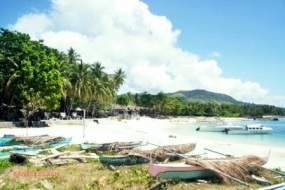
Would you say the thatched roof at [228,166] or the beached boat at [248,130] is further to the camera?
the beached boat at [248,130]

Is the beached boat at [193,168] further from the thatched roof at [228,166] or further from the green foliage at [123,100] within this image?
the green foliage at [123,100]

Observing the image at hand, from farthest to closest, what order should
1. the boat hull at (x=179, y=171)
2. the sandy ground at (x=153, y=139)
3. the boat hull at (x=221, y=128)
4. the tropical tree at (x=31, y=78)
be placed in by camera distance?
the boat hull at (x=221, y=128), the tropical tree at (x=31, y=78), the sandy ground at (x=153, y=139), the boat hull at (x=179, y=171)

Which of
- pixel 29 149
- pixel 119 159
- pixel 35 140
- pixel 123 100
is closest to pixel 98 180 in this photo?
pixel 119 159

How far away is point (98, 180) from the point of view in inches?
404

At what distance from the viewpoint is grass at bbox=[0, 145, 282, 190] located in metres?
9.55

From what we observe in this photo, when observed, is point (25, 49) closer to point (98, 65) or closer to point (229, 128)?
point (98, 65)

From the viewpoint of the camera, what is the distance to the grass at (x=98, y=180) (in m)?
9.55

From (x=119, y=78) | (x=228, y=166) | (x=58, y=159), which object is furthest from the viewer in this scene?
(x=119, y=78)

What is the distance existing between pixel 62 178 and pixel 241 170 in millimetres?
7031

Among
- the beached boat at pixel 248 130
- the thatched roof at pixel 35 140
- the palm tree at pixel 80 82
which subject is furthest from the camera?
the beached boat at pixel 248 130

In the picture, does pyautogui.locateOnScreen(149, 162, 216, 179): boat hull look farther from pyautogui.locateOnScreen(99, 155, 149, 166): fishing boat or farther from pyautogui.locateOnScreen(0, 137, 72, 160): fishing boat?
pyautogui.locateOnScreen(0, 137, 72, 160): fishing boat

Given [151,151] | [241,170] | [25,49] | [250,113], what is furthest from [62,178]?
[250,113]

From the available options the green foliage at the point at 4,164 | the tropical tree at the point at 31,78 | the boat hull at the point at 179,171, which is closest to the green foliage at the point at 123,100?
the tropical tree at the point at 31,78

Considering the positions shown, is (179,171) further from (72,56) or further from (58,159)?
(72,56)
